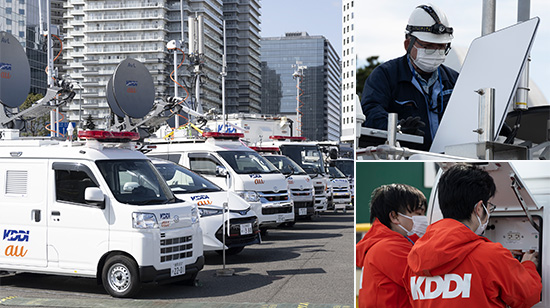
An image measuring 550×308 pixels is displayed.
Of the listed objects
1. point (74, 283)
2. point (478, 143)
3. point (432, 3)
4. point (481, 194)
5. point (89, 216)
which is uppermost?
point (432, 3)

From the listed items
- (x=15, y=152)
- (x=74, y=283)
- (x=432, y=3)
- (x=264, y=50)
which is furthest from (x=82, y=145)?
(x=264, y=50)

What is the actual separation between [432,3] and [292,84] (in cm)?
13918

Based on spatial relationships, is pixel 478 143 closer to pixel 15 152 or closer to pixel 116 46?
pixel 15 152

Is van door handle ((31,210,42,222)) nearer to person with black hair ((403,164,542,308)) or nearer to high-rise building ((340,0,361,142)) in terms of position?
high-rise building ((340,0,361,142))

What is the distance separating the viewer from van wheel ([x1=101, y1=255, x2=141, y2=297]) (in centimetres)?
786

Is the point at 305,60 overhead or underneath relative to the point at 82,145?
overhead

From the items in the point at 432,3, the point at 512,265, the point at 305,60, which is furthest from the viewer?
the point at 305,60

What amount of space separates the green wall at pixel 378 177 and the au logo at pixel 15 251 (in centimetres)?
626

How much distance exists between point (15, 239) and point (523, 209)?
23.4 ft

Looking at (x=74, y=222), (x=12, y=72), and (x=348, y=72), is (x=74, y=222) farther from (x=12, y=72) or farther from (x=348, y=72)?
(x=12, y=72)

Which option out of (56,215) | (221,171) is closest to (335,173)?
(221,171)

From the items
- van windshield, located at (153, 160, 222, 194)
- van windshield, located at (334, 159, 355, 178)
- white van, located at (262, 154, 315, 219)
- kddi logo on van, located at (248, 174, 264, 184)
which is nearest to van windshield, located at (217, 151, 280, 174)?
kddi logo on van, located at (248, 174, 264, 184)

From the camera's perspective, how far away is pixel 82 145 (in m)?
8.82

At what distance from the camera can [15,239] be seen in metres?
8.53
